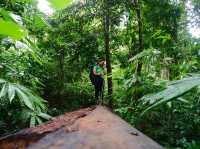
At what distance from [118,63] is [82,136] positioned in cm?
930

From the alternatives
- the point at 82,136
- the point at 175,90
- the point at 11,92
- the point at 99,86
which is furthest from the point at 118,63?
the point at 175,90

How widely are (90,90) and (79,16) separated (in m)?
2.47

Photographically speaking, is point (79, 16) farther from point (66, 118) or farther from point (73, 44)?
point (66, 118)

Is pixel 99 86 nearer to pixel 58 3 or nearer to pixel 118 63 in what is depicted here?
pixel 118 63

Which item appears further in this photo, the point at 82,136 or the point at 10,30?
the point at 82,136

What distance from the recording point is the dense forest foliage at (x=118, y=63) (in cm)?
580

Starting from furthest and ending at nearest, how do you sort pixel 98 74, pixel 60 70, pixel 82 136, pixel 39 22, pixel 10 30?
1. pixel 60 70
2. pixel 98 74
3. pixel 82 136
4. pixel 39 22
5. pixel 10 30

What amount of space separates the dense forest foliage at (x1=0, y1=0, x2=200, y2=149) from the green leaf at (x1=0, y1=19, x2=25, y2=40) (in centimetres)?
376

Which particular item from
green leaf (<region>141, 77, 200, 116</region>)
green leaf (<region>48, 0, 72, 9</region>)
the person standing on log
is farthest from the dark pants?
green leaf (<region>48, 0, 72, 9</region>)


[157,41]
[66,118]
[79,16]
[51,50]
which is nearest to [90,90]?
[51,50]

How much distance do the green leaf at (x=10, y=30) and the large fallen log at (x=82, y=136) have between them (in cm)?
31

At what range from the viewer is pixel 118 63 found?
10094mm

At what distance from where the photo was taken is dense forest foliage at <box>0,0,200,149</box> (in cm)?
580

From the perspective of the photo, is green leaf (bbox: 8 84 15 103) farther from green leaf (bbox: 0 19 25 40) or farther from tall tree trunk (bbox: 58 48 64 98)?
tall tree trunk (bbox: 58 48 64 98)
